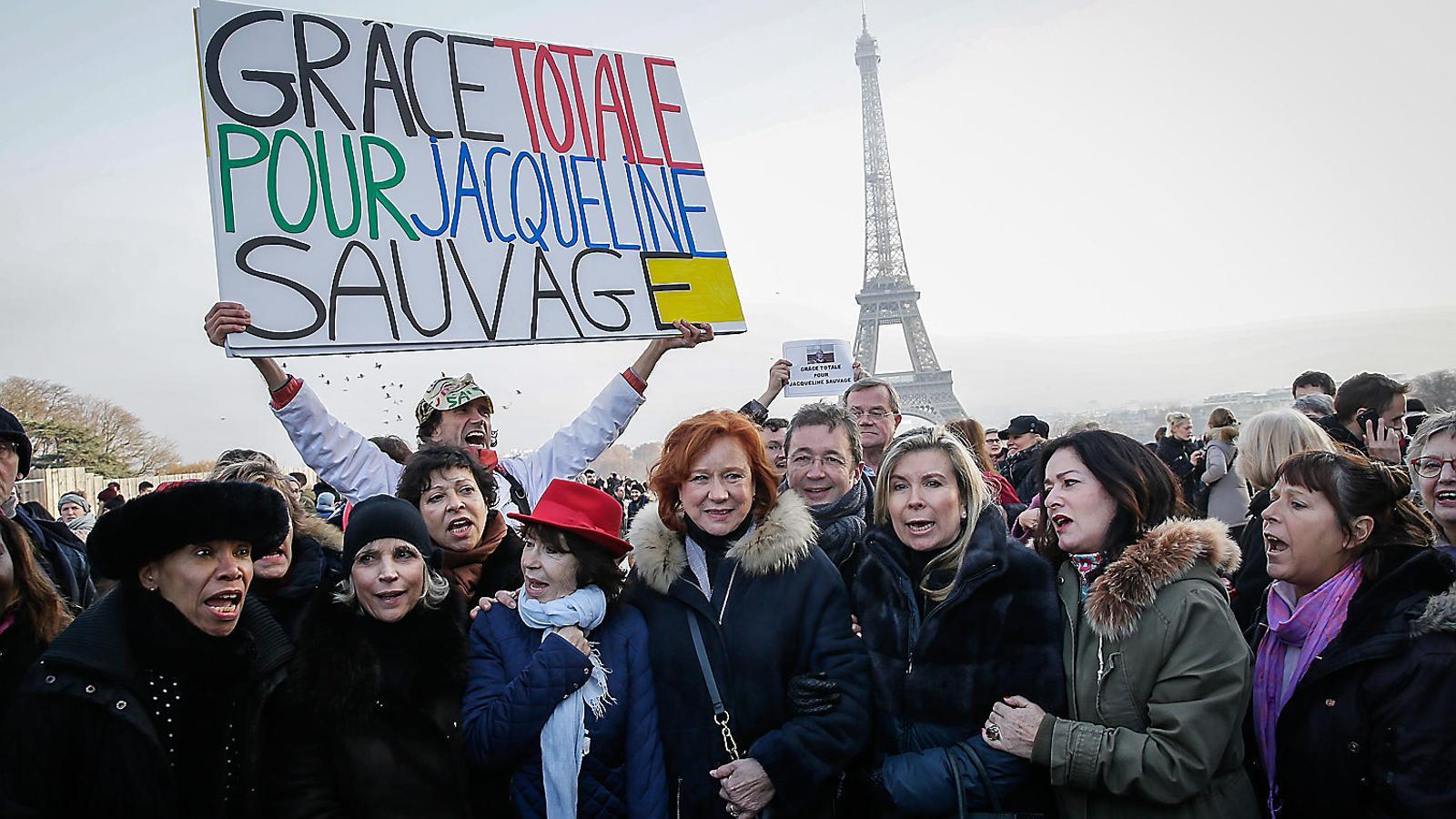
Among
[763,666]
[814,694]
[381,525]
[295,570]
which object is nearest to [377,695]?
[381,525]

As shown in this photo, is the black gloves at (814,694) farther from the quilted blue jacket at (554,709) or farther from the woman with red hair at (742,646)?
the quilted blue jacket at (554,709)

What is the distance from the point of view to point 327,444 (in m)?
3.48

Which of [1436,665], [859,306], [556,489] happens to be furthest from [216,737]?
[859,306]

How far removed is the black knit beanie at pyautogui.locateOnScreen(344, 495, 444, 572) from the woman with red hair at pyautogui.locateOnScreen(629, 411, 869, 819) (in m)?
0.67

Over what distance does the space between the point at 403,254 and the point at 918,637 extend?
97.8 inches

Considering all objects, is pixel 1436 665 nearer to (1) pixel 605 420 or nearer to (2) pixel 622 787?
(2) pixel 622 787

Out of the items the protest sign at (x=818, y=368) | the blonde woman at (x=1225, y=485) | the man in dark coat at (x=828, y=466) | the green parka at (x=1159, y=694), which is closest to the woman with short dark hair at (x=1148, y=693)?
the green parka at (x=1159, y=694)

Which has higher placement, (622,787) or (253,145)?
(253,145)

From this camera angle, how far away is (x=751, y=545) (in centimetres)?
276

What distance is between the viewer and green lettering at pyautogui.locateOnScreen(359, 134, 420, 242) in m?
3.65

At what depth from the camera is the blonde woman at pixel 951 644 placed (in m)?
2.56

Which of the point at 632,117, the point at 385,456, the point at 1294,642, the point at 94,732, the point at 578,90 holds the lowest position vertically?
the point at 1294,642

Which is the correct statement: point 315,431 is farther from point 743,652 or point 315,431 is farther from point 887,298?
point 887,298

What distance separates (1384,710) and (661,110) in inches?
143
